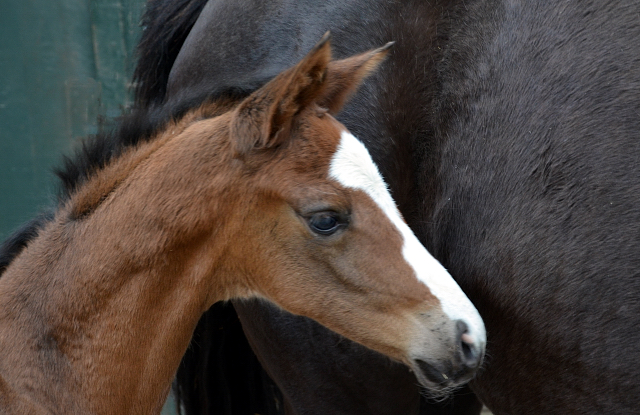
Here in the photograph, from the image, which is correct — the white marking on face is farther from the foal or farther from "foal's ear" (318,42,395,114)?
"foal's ear" (318,42,395,114)

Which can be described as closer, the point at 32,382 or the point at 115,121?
the point at 32,382

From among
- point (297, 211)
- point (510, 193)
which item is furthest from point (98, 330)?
point (510, 193)

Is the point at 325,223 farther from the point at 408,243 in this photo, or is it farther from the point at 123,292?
the point at 123,292

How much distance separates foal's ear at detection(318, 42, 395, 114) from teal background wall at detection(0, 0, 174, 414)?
1.98m

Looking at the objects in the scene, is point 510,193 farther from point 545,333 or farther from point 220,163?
point 220,163

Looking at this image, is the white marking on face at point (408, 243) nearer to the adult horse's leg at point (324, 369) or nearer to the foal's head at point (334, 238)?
the foal's head at point (334, 238)

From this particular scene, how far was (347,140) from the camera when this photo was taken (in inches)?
66.2

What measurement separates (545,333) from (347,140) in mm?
746

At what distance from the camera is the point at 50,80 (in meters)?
3.53

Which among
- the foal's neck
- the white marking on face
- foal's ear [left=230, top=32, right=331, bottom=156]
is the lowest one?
the foal's neck

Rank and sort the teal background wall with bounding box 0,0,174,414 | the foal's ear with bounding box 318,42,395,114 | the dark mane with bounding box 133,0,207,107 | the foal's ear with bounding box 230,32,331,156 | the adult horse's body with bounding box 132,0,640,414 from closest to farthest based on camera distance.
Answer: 1. the foal's ear with bounding box 230,32,331,156
2. the adult horse's body with bounding box 132,0,640,414
3. the foal's ear with bounding box 318,42,395,114
4. the dark mane with bounding box 133,0,207,107
5. the teal background wall with bounding box 0,0,174,414

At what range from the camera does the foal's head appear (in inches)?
62.3

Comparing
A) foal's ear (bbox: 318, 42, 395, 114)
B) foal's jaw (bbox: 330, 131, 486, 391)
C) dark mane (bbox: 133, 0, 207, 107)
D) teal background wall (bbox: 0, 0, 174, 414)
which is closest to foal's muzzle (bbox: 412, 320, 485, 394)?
foal's jaw (bbox: 330, 131, 486, 391)

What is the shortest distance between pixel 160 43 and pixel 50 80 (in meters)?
1.25
